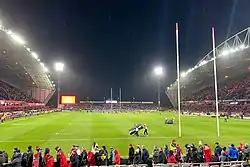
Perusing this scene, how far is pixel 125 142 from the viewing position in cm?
2842

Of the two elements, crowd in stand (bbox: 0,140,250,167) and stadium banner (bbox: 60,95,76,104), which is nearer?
crowd in stand (bbox: 0,140,250,167)

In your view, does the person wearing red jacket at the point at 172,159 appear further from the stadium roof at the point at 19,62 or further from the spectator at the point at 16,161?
the stadium roof at the point at 19,62

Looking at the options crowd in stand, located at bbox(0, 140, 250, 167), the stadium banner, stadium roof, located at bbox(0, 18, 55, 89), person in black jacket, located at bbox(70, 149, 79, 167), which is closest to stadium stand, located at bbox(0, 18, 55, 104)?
stadium roof, located at bbox(0, 18, 55, 89)

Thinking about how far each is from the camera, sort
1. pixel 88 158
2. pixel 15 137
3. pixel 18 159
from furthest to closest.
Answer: pixel 15 137 → pixel 88 158 → pixel 18 159

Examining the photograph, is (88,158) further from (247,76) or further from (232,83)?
(232,83)

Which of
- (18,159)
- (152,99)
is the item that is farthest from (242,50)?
(152,99)

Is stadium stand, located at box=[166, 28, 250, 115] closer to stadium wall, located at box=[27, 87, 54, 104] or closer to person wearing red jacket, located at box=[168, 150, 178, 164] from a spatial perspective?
person wearing red jacket, located at box=[168, 150, 178, 164]

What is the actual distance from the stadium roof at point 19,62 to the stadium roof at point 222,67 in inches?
1744

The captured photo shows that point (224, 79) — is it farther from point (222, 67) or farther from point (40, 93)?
point (40, 93)

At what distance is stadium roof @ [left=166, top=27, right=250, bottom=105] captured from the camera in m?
67.1

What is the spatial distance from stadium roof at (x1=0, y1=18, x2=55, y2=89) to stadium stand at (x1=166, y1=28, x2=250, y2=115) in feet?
145

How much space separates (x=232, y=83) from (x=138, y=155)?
9621 centimetres

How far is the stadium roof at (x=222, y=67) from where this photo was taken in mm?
67125

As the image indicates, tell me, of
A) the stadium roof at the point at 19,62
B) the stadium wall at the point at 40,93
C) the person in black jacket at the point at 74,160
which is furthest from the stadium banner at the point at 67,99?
the person in black jacket at the point at 74,160
